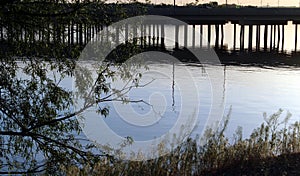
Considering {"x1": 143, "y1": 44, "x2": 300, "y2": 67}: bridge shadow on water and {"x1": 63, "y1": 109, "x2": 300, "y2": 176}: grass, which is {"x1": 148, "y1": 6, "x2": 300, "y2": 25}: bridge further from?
{"x1": 63, "y1": 109, "x2": 300, "y2": 176}: grass

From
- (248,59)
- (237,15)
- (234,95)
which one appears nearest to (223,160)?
(234,95)

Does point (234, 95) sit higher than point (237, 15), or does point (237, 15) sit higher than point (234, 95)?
point (237, 15)

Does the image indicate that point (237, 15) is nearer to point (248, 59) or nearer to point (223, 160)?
point (248, 59)

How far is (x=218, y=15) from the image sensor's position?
84.3m

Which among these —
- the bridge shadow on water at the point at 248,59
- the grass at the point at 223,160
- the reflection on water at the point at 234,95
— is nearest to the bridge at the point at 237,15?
the bridge shadow on water at the point at 248,59

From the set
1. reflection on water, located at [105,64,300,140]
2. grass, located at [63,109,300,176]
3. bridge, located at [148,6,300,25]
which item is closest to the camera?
grass, located at [63,109,300,176]

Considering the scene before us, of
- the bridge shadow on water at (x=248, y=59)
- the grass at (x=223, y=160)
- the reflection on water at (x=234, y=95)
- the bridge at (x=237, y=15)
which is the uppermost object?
the bridge at (x=237, y=15)

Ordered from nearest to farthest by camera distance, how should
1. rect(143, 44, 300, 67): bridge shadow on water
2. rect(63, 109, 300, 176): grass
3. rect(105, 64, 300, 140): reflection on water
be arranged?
rect(63, 109, 300, 176): grass
rect(105, 64, 300, 140): reflection on water
rect(143, 44, 300, 67): bridge shadow on water

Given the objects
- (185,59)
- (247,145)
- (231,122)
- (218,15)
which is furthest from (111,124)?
(218,15)

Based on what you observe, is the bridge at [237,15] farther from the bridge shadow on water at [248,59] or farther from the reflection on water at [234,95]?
the reflection on water at [234,95]

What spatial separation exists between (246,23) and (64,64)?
256 ft

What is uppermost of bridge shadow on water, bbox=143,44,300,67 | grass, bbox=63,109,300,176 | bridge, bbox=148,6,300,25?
bridge, bbox=148,6,300,25

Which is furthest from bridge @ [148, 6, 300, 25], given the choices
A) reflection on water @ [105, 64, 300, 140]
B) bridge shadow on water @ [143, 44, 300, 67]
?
reflection on water @ [105, 64, 300, 140]

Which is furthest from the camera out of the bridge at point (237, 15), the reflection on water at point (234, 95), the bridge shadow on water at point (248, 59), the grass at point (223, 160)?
the bridge at point (237, 15)
